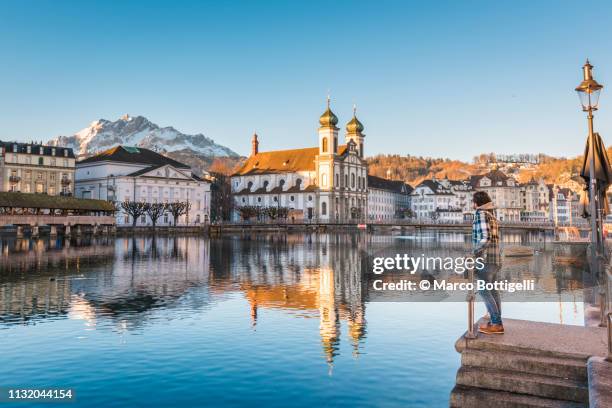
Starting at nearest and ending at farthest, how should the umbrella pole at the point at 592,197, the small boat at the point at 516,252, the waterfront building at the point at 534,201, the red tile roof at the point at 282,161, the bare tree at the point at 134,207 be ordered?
1. the umbrella pole at the point at 592,197
2. the small boat at the point at 516,252
3. the bare tree at the point at 134,207
4. the red tile roof at the point at 282,161
5. the waterfront building at the point at 534,201

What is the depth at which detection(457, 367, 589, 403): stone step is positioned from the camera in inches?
320

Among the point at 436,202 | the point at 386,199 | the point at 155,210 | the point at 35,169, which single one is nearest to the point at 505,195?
the point at 436,202

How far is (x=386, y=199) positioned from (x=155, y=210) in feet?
274

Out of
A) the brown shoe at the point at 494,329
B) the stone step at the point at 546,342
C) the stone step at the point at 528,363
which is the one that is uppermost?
the brown shoe at the point at 494,329

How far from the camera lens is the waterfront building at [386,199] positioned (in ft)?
502

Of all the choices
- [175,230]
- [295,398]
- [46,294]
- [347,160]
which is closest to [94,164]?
[175,230]

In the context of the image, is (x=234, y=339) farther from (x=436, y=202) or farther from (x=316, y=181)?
(x=436, y=202)

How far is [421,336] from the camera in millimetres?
15117

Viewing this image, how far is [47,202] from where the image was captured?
7050cm

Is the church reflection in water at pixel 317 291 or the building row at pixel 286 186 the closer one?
the church reflection in water at pixel 317 291

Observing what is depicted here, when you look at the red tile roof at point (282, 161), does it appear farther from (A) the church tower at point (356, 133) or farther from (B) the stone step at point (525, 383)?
(B) the stone step at point (525, 383)

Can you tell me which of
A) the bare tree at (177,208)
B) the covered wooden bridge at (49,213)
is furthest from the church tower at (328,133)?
the covered wooden bridge at (49,213)

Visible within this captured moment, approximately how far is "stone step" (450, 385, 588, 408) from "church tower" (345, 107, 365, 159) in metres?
132

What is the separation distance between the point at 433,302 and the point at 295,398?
10.9m
